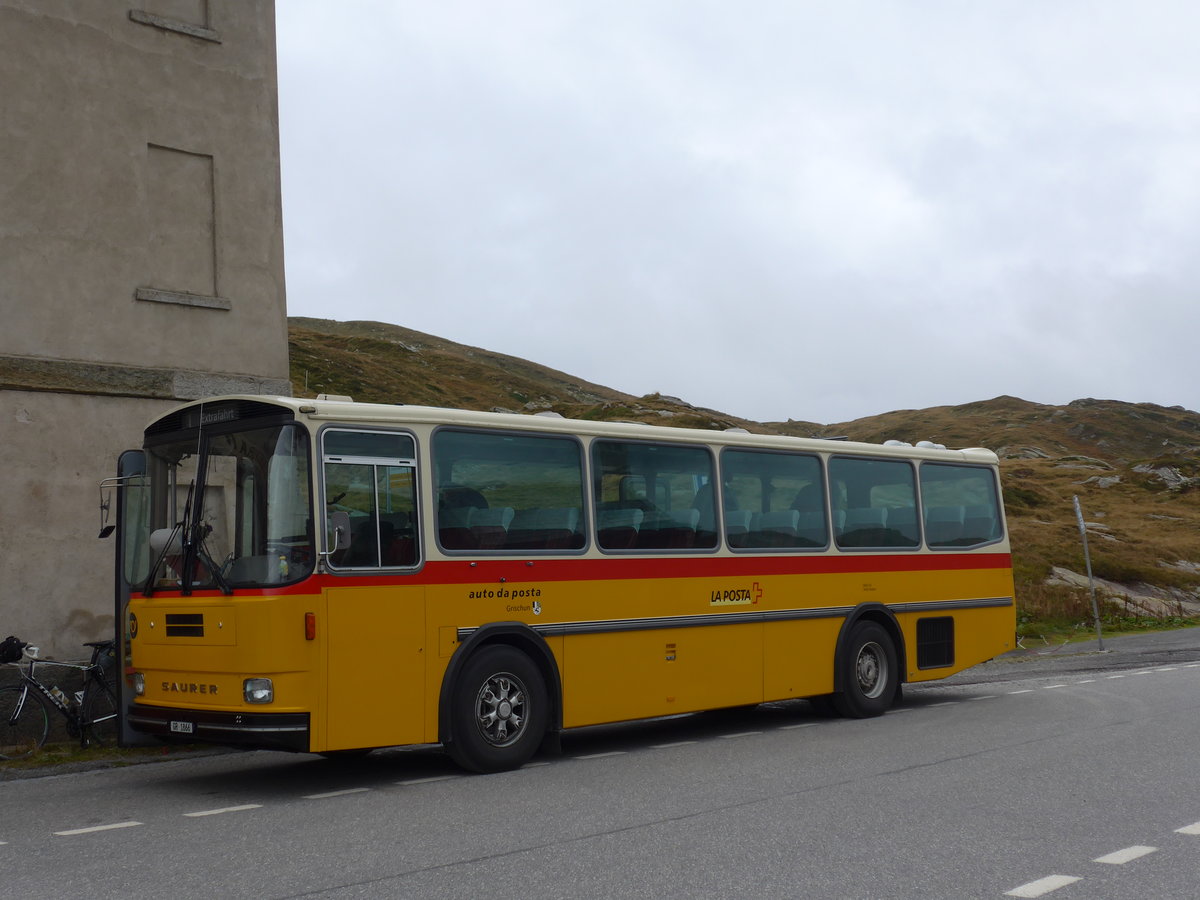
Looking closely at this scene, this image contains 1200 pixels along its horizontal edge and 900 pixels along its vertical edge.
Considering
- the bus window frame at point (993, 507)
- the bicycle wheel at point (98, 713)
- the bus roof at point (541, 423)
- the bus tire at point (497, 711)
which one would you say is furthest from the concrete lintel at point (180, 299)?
the bus window frame at point (993, 507)

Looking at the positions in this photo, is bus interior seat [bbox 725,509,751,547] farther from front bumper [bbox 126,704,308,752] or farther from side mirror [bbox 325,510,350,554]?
front bumper [bbox 126,704,308,752]

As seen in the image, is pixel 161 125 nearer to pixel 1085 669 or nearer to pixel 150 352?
pixel 150 352

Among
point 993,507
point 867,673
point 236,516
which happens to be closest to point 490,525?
point 236,516

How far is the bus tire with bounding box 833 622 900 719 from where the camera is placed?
1358 centimetres

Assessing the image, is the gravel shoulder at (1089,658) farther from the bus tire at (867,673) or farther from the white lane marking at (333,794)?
the white lane marking at (333,794)

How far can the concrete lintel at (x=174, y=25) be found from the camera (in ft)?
47.3

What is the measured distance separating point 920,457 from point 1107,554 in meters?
41.7

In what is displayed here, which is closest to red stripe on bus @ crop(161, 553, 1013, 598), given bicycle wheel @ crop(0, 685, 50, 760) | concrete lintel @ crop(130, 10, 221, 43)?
bicycle wheel @ crop(0, 685, 50, 760)

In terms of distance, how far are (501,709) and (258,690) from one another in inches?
78.3

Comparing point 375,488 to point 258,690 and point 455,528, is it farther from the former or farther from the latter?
point 258,690

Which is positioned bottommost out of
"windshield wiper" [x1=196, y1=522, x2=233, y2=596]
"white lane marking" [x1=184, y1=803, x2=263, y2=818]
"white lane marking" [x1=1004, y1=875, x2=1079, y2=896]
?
"white lane marking" [x1=1004, y1=875, x2=1079, y2=896]

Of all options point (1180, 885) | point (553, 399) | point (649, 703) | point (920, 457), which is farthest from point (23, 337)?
point (553, 399)

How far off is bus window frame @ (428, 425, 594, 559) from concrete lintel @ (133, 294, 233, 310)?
5.75m

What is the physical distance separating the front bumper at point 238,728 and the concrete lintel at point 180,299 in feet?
20.3
